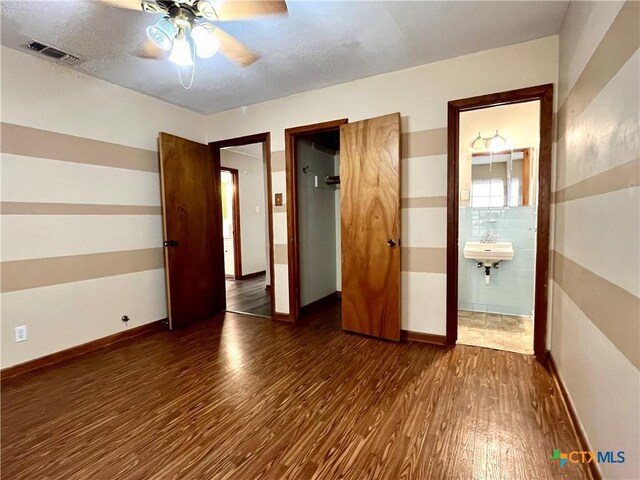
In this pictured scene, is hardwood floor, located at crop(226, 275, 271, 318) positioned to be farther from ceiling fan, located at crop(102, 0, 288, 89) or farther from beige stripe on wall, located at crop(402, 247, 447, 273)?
ceiling fan, located at crop(102, 0, 288, 89)

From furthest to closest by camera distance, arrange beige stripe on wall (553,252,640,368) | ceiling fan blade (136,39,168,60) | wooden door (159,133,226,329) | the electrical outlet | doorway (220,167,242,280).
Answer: doorway (220,167,242,280), wooden door (159,133,226,329), the electrical outlet, ceiling fan blade (136,39,168,60), beige stripe on wall (553,252,640,368)

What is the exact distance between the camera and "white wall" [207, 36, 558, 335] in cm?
239

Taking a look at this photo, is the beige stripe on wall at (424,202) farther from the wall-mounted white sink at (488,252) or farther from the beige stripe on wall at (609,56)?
the wall-mounted white sink at (488,252)

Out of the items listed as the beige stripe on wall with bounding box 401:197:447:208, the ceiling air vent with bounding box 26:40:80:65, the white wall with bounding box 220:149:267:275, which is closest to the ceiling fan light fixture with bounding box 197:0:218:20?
the ceiling air vent with bounding box 26:40:80:65

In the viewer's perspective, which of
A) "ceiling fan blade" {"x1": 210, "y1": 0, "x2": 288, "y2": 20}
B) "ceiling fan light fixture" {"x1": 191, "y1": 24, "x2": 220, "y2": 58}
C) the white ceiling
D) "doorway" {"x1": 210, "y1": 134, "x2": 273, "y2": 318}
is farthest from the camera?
"doorway" {"x1": 210, "y1": 134, "x2": 273, "y2": 318}

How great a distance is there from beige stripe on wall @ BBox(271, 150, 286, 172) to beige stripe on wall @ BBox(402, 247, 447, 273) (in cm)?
158

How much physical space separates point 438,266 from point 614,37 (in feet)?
6.00

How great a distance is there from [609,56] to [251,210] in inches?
218

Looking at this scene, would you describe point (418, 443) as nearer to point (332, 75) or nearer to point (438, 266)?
point (438, 266)

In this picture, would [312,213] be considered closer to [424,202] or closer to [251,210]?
[424,202]

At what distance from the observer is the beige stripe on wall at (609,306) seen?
3.39 feet

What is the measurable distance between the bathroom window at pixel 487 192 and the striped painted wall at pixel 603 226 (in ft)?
5.44

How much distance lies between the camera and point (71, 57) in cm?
244

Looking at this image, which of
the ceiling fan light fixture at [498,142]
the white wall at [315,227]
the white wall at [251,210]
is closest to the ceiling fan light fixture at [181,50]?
the white wall at [315,227]
